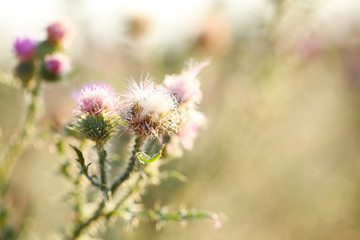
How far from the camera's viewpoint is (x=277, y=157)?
24.7 ft

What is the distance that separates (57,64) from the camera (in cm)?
292

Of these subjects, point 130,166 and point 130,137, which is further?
point 130,137

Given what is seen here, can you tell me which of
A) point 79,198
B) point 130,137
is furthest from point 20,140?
point 130,137

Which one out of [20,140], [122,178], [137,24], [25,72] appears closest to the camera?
[122,178]

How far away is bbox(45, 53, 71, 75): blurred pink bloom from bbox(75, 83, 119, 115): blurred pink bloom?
111 cm

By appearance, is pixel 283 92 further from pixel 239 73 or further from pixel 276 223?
pixel 276 223

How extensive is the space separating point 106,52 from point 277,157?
434 cm

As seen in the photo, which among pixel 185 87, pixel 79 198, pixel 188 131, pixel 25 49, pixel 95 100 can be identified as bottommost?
pixel 79 198

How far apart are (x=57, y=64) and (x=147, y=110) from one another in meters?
1.49

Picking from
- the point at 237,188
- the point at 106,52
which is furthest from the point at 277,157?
the point at 106,52

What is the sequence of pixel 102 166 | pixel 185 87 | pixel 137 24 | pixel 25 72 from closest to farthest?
pixel 102 166 → pixel 185 87 → pixel 25 72 → pixel 137 24

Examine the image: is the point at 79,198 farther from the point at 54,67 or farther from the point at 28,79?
the point at 28,79

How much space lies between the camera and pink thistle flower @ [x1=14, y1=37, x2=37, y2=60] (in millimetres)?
3098

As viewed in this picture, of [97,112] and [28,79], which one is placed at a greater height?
[28,79]
